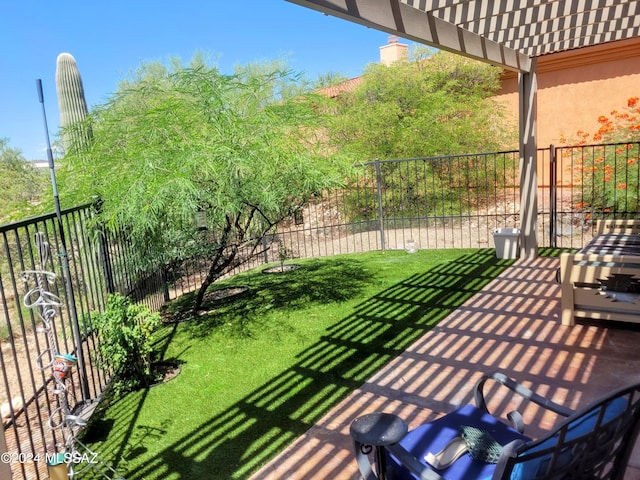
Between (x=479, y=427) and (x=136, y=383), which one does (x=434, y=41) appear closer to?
(x=479, y=427)

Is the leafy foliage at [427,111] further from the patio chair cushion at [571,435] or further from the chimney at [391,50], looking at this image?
the patio chair cushion at [571,435]

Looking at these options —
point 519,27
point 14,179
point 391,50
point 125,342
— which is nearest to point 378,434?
point 125,342

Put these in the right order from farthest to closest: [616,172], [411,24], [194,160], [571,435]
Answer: [616,172], [194,160], [411,24], [571,435]

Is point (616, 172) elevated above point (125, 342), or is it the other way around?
point (616, 172)

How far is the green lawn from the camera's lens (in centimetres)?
294

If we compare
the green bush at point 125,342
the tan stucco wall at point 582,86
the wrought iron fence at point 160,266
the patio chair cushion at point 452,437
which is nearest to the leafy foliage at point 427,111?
the wrought iron fence at point 160,266

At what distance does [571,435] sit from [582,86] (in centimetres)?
1361

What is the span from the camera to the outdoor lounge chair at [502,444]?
1.43 metres

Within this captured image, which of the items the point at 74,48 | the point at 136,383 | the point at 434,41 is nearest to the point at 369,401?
the point at 136,383

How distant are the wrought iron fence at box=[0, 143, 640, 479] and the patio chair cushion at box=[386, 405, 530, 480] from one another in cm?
207

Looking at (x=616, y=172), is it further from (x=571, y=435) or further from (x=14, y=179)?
(x=14, y=179)

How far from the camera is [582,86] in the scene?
1238 cm

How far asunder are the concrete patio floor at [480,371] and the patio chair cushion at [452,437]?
0.58m

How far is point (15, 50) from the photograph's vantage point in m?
31.9
